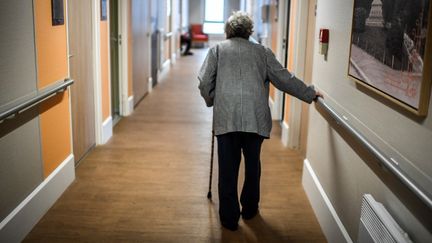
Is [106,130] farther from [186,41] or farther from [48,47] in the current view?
[186,41]

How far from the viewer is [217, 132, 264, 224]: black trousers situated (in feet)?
9.89

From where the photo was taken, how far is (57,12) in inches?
135

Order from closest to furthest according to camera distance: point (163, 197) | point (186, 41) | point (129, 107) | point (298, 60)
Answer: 1. point (163, 197)
2. point (298, 60)
3. point (129, 107)
4. point (186, 41)

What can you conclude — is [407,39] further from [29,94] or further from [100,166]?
[100,166]

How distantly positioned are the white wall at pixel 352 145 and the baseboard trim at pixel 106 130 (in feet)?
7.44

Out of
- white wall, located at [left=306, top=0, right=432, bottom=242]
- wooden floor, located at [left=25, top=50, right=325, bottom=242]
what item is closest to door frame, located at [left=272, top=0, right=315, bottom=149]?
wooden floor, located at [left=25, top=50, right=325, bottom=242]

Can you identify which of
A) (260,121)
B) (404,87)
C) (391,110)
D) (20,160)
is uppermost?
(404,87)

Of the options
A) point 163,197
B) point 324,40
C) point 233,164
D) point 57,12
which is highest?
point 57,12

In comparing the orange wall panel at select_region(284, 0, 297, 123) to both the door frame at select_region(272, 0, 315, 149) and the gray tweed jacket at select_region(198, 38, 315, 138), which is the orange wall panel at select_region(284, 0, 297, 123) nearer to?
the door frame at select_region(272, 0, 315, 149)

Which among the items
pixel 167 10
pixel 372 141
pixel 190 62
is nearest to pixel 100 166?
pixel 372 141

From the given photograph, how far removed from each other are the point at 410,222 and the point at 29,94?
7.56 ft

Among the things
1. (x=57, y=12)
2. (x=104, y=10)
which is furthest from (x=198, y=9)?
(x=57, y=12)

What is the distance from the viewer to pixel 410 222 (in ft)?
5.82

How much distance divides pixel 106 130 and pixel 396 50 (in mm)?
3746
